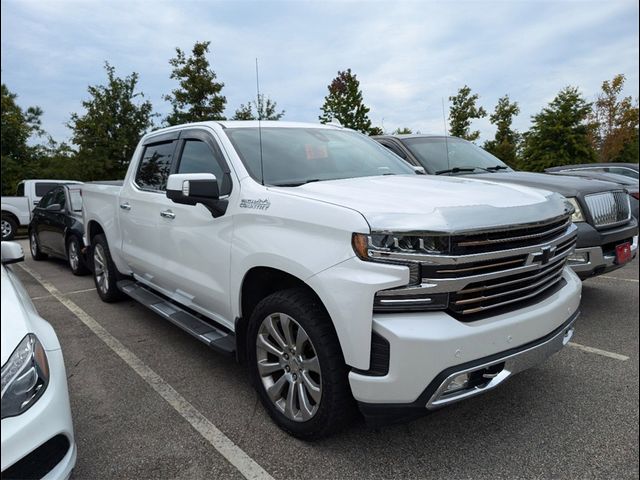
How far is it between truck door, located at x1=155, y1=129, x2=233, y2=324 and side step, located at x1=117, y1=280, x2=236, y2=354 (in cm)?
10

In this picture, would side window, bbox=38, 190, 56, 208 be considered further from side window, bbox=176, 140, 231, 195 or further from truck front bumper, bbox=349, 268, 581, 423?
truck front bumper, bbox=349, 268, 581, 423

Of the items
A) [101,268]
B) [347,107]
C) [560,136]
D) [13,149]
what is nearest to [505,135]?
[560,136]

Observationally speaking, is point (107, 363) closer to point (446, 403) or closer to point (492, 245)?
point (446, 403)

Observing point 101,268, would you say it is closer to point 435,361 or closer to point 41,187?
point 435,361

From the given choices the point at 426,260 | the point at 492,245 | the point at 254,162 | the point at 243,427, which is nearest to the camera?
the point at 426,260

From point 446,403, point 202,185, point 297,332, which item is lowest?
point 446,403

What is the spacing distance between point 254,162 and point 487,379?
1.98m

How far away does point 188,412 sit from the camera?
9.82 ft

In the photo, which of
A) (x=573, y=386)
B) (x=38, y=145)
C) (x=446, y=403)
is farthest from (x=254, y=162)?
(x=38, y=145)

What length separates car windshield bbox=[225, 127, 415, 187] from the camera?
124 inches

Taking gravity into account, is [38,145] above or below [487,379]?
above

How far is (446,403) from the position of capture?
7.02 feet

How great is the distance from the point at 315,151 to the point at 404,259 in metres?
1.64

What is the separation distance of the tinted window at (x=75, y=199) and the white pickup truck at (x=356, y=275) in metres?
4.84
